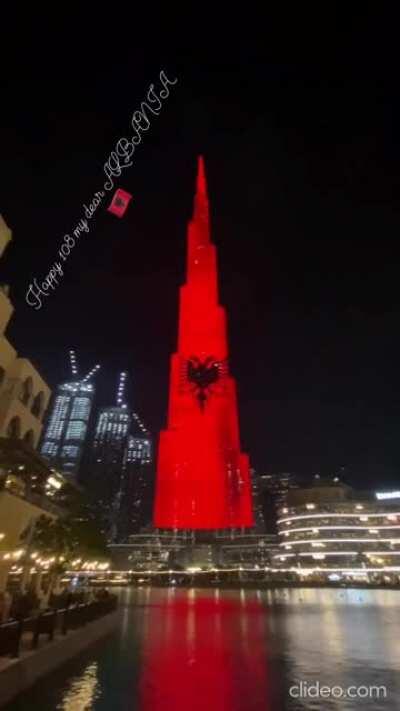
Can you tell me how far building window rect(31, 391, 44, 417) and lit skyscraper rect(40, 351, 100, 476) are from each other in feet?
469

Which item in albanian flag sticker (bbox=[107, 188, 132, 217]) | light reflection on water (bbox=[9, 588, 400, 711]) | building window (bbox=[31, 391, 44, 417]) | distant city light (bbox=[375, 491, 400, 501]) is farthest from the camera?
distant city light (bbox=[375, 491, 400, 501])

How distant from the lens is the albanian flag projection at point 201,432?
2044 inches

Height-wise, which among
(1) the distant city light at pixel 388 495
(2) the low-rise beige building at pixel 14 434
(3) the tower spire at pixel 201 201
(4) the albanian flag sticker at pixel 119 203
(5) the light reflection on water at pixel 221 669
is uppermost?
(3) the tower spire at pixel 201 201

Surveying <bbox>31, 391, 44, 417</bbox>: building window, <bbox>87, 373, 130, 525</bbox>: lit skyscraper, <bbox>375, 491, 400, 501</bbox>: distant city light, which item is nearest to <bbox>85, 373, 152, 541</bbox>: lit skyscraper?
<bbox>87, 373, 130, 525</bbox>: lit skyscraper

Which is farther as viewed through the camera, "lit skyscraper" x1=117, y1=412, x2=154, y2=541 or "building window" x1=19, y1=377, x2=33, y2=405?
"lit skyscraper" x1=117, y1=412, x2=154, y2=541

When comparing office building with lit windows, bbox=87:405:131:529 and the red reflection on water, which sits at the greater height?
office building with lit windows, bbox=87:405:131:529

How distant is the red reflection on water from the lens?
953 centimetres

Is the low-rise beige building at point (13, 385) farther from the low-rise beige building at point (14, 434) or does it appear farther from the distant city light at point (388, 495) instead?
the distant city light at point (388, 495)

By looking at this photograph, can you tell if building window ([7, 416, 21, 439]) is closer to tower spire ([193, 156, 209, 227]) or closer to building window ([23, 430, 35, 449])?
building window ([23, 430, 35, 449])

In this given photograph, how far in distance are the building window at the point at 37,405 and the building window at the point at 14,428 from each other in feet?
13.2

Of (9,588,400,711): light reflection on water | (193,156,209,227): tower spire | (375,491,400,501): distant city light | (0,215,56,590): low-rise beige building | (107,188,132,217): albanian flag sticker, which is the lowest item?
(9,588,400,711): light reflection on water

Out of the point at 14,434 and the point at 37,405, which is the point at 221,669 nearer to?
the point at 14,434

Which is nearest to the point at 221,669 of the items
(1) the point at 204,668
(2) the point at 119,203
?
(1) the point at 204,668

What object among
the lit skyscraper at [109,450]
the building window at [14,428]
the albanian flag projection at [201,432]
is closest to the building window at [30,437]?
the building window at [14,428]
